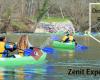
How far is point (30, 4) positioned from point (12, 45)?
59.1m

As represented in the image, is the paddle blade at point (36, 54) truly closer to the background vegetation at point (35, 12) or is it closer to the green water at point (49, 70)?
the green water at point (49, 70)

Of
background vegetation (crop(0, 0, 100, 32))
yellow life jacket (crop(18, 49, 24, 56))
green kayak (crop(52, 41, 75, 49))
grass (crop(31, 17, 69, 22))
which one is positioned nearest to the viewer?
yellow life jacket (crop(18, 49, 24, 56))

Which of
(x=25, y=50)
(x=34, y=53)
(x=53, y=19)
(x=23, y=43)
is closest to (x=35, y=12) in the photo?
(x=53, y=19)

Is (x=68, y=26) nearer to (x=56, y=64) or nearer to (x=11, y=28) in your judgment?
(x=11, y=28)

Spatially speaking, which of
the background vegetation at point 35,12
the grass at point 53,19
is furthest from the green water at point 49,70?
the grass at point 53,19

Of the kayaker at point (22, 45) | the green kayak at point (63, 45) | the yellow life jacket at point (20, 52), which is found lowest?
the green kayak at point (63, 45)

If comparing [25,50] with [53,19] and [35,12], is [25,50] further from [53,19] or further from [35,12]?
[35,12]

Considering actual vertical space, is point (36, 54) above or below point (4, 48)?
below

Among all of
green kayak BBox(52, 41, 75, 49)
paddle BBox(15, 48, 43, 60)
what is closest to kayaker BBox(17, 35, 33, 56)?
paddle BBox(15, 48, 43, 60)

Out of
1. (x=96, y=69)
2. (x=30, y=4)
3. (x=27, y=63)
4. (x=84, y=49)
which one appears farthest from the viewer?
(x=30, y=4)

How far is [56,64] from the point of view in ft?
76.0

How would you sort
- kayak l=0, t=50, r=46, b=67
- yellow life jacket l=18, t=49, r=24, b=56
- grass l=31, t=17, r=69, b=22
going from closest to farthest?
kayak l=0, t=50, r=46, b=67
yellow life jacket l=18, t=49, r=24, b=56
grass l=31, t=17, r=69, b=22

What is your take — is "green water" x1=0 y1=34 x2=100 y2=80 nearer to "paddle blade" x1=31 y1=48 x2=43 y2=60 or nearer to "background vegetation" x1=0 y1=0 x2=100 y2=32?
"paddle blade" x1=31 y1=48 x2=43 y2=60

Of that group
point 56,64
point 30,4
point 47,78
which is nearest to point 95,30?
point 30,4
